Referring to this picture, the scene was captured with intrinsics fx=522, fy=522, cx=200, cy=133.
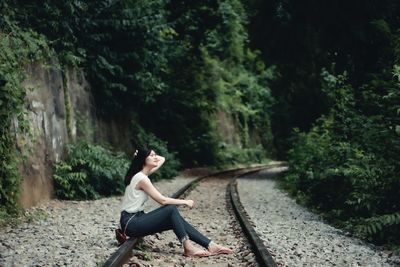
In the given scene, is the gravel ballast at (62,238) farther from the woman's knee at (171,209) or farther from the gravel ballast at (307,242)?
the gravel ballast at (307,242)

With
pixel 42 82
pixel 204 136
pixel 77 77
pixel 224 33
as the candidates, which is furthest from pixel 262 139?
pixel 42 82

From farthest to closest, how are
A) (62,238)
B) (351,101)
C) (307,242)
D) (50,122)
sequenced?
(50,122), (351,101), (62,238), (307,242)

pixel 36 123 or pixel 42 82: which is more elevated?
pixel 42 82

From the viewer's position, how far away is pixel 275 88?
1051 inches

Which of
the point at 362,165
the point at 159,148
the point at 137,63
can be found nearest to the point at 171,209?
the point at 362,165

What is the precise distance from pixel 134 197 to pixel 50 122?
22.6ft

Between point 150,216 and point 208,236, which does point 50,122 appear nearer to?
point 208,236

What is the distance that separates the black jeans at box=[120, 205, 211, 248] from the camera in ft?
22.3

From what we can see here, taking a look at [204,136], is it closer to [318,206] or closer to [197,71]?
[197,71]

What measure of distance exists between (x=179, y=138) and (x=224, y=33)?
10606mm

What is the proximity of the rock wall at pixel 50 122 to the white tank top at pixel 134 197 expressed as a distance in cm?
418

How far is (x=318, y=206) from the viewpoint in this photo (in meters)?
12.0

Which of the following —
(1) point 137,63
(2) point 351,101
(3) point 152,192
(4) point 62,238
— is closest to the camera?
(3) point 152,192

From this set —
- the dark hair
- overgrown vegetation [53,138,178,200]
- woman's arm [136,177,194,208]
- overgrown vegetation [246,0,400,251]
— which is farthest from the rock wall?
overgrown vegetation [246,0,400,251]
